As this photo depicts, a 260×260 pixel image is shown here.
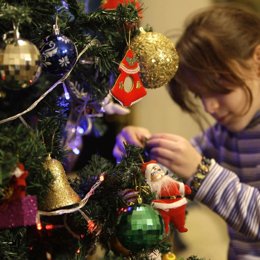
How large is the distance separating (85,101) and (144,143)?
170mm

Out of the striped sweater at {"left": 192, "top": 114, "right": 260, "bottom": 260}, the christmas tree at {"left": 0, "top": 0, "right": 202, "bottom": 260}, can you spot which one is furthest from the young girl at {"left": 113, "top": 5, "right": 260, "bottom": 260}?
the christmas tree at {"left": 0, "top": 0, "right": 202, "bottom": 260}

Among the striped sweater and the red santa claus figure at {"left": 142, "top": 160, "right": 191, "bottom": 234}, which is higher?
the red santa claus figure at {"left": 142, "top": 160, "right": 191, "bottom": 234}

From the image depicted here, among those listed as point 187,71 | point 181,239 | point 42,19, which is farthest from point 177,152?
point 181,239

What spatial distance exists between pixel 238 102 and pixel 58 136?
47cm

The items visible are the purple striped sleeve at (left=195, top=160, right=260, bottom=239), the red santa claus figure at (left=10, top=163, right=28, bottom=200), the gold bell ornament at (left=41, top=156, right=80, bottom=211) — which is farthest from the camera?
the purple striped sleeve at (left=195, top=160, right=260, bottom=239)

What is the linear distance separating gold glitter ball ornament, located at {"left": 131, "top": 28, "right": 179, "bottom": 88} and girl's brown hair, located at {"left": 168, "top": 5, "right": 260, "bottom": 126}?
1.08 ft

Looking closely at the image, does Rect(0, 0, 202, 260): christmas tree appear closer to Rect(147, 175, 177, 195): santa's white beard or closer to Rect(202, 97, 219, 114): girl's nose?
Rect(147, 175, 177, 195): santa's white beard

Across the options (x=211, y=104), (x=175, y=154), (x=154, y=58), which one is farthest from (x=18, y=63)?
(x=211, y=104)

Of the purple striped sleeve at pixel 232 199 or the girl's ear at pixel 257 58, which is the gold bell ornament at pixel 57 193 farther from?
the girl's ear at pixel 257 58

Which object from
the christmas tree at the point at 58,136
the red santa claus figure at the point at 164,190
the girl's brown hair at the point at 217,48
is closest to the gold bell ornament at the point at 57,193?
the christmas tree at the point at 58,136

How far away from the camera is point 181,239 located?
153 cm

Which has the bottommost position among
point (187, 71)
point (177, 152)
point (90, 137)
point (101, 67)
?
point (90, 137)

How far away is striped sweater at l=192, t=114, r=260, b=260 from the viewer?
2.90 feet

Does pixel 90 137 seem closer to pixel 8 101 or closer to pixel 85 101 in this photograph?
pixel 85 101
